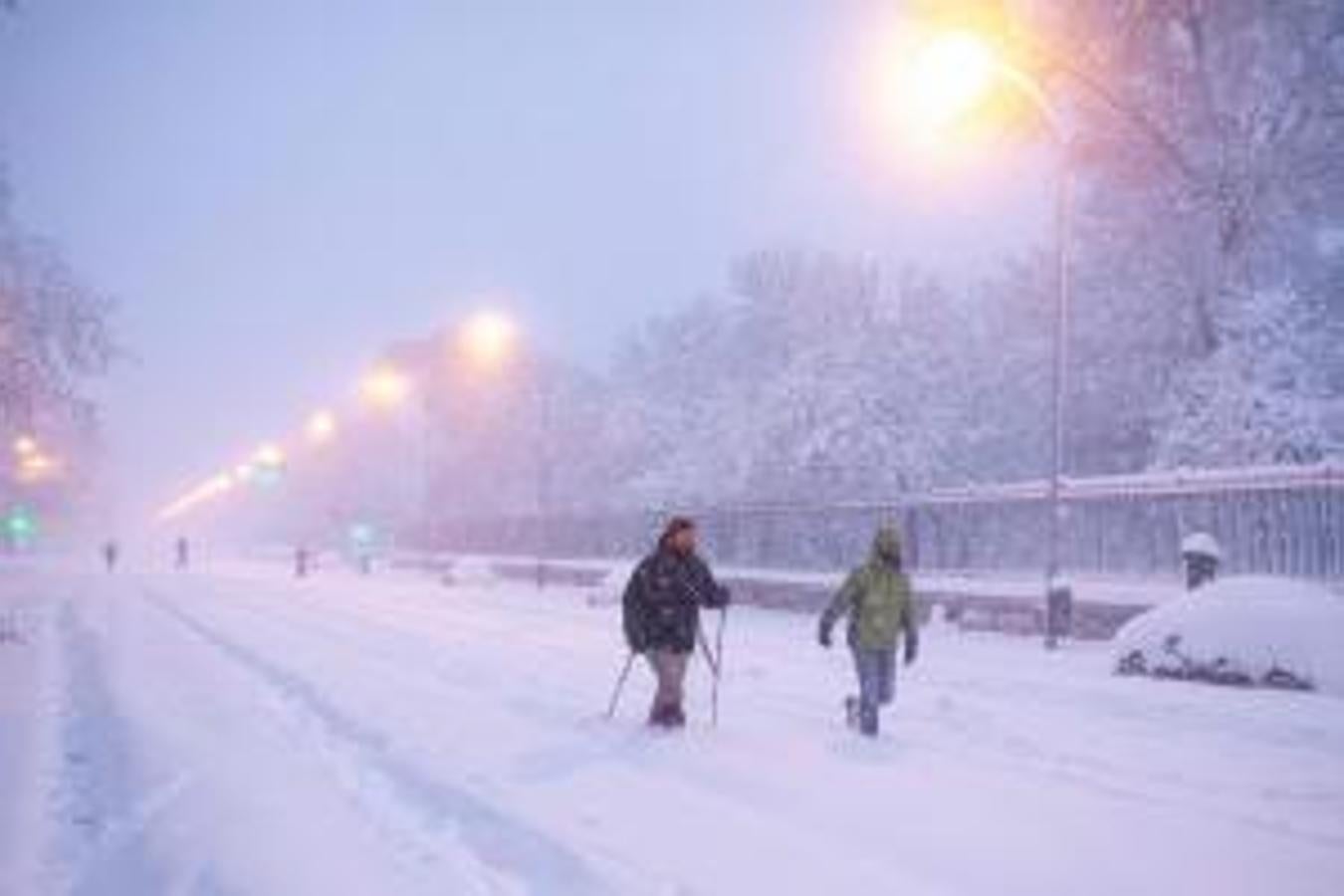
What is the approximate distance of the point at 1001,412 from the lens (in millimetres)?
51719

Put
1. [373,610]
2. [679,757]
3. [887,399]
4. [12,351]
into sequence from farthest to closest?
1. [887,399]
2. [373,610]
3. [12,351]
4. [679,757]

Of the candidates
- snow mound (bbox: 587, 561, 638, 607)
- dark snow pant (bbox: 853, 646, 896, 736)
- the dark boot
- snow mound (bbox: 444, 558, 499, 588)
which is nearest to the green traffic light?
snow mound (bbox: 444, 558, 499, 588)

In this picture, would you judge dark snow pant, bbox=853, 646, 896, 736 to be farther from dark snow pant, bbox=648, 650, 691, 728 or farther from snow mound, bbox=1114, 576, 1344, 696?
snow mound, bbox=1114, 576, 1344, 696

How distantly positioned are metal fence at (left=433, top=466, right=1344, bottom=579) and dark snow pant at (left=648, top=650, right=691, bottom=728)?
11.0 metres

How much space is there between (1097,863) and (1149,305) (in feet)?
105

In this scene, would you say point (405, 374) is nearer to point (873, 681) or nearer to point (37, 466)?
point (37, 466)

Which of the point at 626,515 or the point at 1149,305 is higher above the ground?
the point at 1149,305

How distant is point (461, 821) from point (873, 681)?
568 cm

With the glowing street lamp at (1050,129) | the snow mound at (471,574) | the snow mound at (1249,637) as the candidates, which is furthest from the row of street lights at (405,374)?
the snow mound at (1249,637)

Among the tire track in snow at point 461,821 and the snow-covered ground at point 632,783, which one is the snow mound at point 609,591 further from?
the tire track in snow at point 461,821

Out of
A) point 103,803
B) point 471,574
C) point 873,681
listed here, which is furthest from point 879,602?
point 471,574

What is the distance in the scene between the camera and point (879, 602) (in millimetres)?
15297

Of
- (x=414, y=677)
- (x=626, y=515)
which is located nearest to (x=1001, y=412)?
(x=626, y=515)

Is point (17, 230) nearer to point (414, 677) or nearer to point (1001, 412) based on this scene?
point (414, 677)
